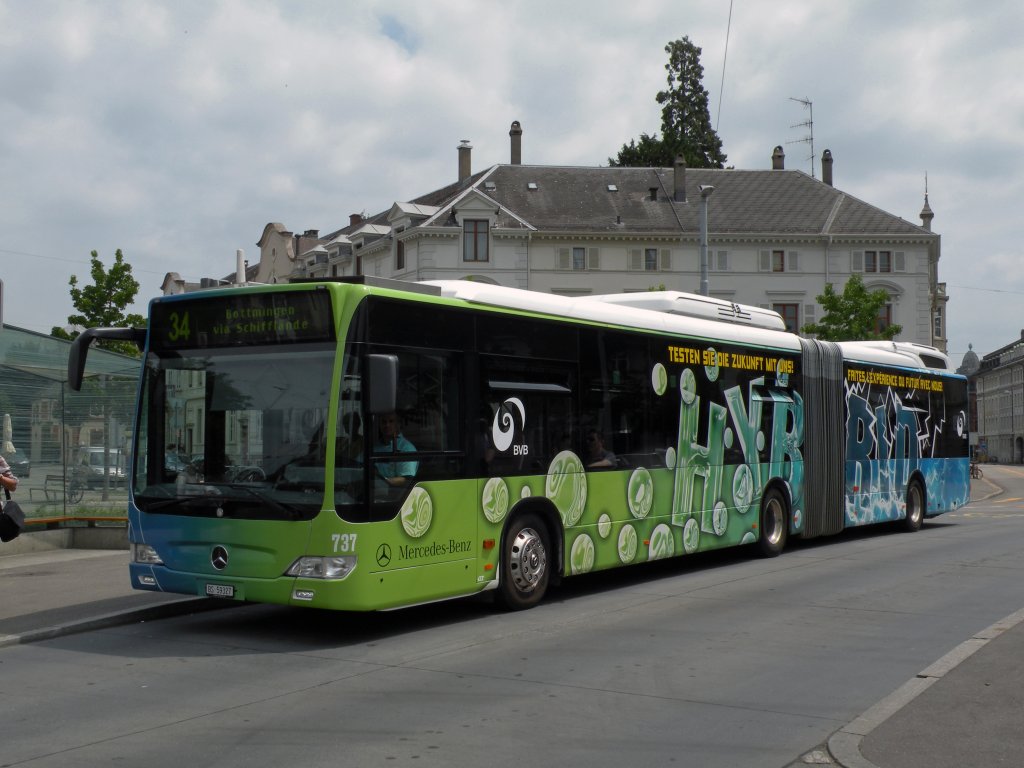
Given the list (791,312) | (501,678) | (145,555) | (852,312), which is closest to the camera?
(501,678)

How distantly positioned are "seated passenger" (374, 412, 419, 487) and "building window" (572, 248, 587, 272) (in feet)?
183

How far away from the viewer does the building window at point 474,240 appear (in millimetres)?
63750

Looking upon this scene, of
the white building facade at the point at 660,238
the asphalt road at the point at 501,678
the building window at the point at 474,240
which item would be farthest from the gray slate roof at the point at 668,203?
the asphalt road at the point at 501,678

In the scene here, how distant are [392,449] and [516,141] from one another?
66.6 metres

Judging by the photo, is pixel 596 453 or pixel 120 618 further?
pixel 596 453

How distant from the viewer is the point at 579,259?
65188 millimetres

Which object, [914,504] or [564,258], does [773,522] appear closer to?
[914,504]

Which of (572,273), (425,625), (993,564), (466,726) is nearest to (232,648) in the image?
(425,625)

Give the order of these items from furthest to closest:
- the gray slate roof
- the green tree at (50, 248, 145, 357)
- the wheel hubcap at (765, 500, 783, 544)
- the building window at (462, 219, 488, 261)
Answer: the gray slate roof → the building window at (462, 219, 488, 261) → the green tree at (50, 248, 145, 357) → the wheel hubcap at (765, 500, 783, 544)

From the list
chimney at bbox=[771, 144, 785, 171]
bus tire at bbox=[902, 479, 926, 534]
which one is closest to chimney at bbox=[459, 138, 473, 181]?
chimney at bbox=[771, 144, 785, 171]

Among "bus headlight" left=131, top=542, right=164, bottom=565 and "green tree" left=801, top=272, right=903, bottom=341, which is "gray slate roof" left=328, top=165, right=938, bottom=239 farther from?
"bus headlight" left=131, top=542, right=164, bottom=565

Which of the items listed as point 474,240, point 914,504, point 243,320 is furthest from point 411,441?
point 474,240

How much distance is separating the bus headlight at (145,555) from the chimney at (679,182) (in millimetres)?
61084

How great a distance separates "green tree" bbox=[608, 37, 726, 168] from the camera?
259 feet
